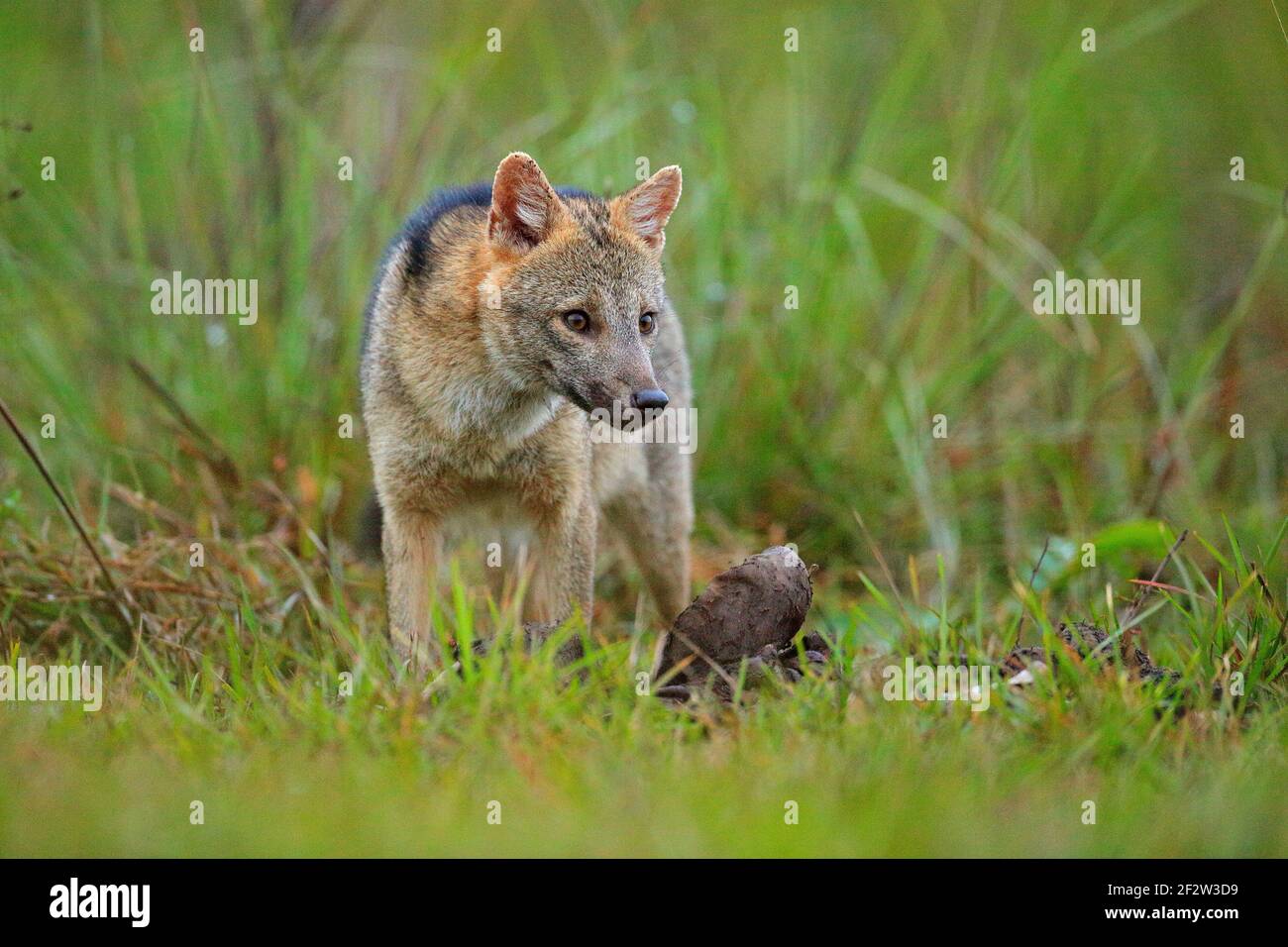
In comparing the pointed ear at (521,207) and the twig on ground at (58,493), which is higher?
the pointed ear at (521,207)

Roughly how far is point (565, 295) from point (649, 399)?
23.8 inches

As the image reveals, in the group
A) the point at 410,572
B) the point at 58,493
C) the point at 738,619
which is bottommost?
the point at 738,619

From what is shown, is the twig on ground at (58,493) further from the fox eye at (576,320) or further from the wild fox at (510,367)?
the fox eye at (576,320)

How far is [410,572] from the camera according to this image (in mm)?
5625

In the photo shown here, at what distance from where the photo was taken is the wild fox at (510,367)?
16.9 feet

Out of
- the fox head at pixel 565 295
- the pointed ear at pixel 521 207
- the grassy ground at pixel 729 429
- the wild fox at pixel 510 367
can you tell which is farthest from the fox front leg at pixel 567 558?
the pointed ear at pixel 521 207

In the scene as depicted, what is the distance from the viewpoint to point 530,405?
5461 mm

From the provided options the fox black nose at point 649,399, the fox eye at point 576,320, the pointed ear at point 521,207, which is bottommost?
the fox black nose at point 649,399

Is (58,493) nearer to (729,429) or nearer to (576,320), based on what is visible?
(576,320)

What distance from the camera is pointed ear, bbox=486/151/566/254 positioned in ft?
16.8

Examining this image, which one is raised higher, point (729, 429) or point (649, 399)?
point (729, 429)

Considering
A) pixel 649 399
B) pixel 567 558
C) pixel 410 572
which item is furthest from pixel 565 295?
pixel 410 572

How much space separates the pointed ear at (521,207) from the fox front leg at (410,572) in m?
1.22

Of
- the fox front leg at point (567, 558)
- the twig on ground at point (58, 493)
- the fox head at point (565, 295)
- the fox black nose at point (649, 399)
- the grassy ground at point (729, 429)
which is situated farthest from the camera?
the fox front leg at point (567, 558)
